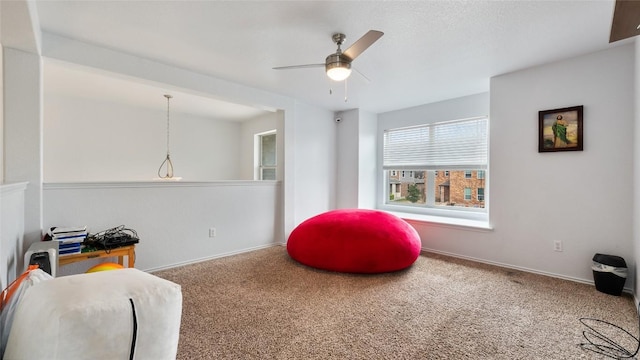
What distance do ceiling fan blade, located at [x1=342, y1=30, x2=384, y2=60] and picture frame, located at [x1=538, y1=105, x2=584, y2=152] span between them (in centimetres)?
242

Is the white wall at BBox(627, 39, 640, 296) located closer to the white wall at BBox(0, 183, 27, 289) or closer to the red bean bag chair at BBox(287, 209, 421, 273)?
the red bean bag chair at BBox(287, 209, 421, 273)

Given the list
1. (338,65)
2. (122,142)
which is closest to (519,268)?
(338,65)

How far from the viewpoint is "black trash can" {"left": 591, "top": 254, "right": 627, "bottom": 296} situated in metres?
2.55

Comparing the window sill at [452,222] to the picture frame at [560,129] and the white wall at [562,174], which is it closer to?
the white wall at [562,174]

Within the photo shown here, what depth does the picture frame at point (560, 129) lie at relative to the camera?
293 cm

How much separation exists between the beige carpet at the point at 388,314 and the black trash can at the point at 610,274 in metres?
0.08

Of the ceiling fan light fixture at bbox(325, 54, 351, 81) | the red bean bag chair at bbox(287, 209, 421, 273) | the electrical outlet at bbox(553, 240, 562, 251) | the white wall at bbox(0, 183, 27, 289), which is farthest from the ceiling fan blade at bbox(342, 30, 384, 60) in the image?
the electrical outlet at bbox(553, 240, 562, 251)

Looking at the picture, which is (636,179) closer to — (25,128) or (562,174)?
(562,174)

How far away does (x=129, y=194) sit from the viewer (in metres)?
3.17

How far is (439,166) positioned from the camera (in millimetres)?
4664

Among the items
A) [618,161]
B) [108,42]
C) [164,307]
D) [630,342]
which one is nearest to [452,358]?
[630,342]

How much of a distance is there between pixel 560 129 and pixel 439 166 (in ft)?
5.83

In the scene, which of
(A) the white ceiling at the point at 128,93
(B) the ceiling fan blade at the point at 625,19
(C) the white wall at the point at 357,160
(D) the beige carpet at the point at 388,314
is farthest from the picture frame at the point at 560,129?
(A) the white ceiling at the point at 128,93

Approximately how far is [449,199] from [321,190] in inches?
87.2
